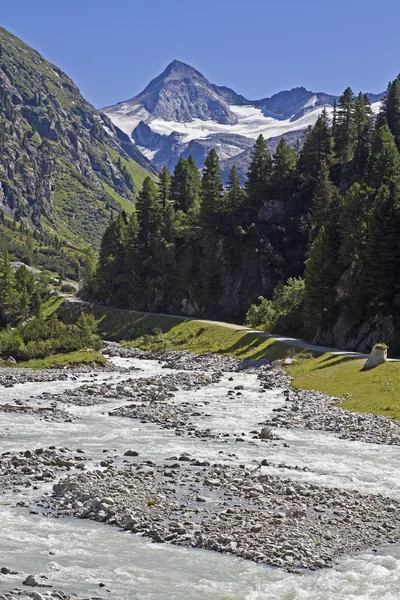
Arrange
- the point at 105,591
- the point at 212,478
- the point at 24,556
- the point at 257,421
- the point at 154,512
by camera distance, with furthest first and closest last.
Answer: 1. the point at 257,421
2. the point at 212,478
3. the point at 154,512
4. the point at 24,556
5. the point at 105,591

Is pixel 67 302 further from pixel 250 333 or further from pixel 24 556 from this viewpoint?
pixel 24 556

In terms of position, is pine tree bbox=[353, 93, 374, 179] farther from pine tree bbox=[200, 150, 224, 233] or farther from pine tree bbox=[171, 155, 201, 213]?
pine tree bbox=[171, 155, 201, 213]

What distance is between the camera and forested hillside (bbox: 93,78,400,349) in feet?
308

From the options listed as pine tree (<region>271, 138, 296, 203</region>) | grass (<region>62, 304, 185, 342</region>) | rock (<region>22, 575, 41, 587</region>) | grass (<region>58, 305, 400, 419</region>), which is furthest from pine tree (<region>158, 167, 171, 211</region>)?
rock (<region>22, 575, 41, 587</region>)

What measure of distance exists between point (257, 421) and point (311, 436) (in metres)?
6.05

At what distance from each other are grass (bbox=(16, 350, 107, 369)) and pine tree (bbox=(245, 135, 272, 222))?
190 feet

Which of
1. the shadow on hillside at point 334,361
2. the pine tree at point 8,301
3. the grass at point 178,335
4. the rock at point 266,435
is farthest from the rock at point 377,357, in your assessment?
the pine tree at point 8,301

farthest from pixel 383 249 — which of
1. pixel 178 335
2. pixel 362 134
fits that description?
pixel 362 134

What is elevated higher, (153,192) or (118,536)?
(153,192)

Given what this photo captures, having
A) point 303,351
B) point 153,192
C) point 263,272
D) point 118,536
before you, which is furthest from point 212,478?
point 153,192

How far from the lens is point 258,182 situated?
12975cm

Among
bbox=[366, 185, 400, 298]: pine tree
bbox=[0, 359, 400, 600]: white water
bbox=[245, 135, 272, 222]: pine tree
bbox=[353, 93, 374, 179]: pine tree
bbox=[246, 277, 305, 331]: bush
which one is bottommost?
bbox=[0, 359, 400, 600]: white water

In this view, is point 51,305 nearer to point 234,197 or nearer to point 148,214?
point 148,214

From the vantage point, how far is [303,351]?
75.6 m
